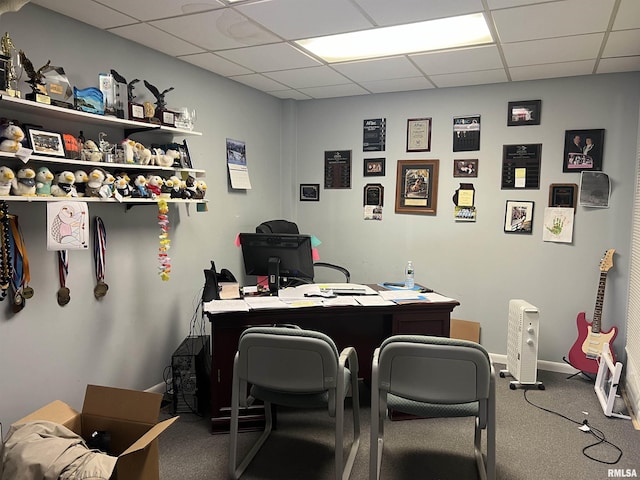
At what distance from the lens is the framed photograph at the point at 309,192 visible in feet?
15.8

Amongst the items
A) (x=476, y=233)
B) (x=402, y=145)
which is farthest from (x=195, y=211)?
(x=476, y=233)

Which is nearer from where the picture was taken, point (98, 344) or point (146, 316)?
point (98, 344)

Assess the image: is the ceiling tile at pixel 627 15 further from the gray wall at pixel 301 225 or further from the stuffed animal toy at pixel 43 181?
the stuffed animal toy at pixel 43 181

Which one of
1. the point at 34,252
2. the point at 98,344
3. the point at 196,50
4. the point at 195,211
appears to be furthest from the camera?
the point at 195,211

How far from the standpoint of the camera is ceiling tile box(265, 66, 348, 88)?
3.68 metres

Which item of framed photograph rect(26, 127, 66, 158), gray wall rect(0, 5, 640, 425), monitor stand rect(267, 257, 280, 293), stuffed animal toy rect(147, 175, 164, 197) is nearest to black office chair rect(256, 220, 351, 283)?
gray wall rect(0, 5, 640, 425)

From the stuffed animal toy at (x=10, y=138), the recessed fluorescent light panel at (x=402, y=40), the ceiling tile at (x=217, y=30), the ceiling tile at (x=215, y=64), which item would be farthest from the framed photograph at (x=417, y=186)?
the stuffed animal toy at (x=10, y=138)

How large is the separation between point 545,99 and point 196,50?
2.87 metres

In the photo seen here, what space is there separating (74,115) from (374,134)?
9.29 ft

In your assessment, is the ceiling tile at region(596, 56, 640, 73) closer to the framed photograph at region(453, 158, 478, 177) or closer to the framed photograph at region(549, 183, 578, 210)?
the framed photograph at region(549, 183, 578, 210)

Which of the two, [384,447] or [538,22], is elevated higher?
[538,22]

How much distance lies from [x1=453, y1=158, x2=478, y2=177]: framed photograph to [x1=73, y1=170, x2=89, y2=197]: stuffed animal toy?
10.1 ft

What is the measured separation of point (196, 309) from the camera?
3.74 metres

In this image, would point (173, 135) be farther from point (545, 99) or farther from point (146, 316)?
point (545, 99)
